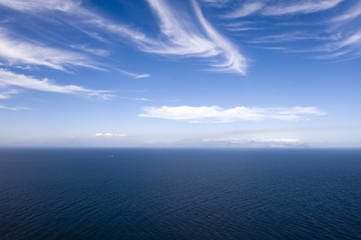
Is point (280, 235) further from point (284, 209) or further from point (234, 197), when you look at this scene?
point (234, 197)

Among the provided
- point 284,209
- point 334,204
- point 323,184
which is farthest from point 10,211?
point 323,184

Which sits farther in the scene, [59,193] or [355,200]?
[59,193]

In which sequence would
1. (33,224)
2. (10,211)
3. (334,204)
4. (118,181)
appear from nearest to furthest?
1. (33,224)
2. (10,211)
3. (334,204)
4. (118,181)

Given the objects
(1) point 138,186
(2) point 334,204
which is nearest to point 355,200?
(2) point 334,204

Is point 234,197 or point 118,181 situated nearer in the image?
point 234,197

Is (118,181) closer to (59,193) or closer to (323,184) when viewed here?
(59,193)

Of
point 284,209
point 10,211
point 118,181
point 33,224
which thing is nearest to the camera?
point 33,224

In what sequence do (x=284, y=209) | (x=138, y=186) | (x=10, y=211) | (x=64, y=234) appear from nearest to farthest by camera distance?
(x=64, y=234)
(x=10, y=211)
(x=284, y=209)
(x=138, y=186)

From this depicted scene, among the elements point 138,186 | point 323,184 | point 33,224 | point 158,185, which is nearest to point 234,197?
point 158,185

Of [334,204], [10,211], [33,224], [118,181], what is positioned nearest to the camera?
[33,224]
